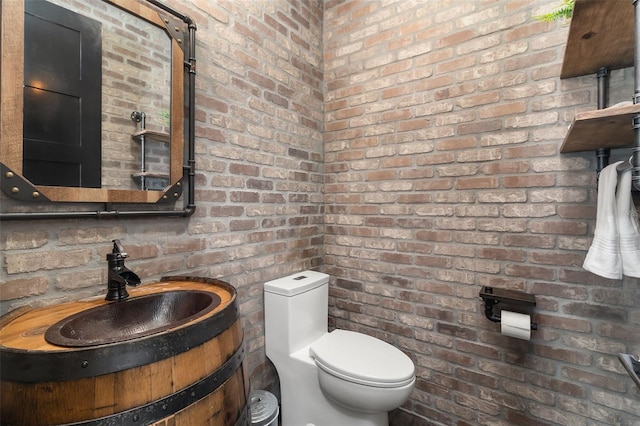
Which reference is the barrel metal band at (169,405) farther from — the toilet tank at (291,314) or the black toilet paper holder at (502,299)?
the black toilet paper holder at (502,299)

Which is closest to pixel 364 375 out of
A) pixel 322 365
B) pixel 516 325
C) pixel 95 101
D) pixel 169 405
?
pixel 322 365

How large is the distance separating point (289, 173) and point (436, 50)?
3.45ft

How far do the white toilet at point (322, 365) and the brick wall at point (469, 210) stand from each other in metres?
0.34

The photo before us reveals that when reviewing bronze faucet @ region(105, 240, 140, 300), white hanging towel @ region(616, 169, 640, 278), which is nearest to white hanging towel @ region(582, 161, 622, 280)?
white hanging towel @ region(616, 169, 640, 278)

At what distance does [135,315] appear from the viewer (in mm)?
986

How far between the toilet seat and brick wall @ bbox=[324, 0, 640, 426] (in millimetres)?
310

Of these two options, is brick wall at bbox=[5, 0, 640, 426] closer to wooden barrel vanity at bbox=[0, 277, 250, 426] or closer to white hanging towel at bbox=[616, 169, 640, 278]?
white hanging towel at bbox=[616, 169, 640, 278]

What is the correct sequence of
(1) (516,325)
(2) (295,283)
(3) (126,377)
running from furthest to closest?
1. (2) (295,283)
2. (1) (516,325)
3. (3) (126,377)

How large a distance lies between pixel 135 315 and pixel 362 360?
0.96 m

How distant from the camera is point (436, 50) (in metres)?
1.62

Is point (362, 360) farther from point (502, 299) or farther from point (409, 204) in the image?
point (409, 204)

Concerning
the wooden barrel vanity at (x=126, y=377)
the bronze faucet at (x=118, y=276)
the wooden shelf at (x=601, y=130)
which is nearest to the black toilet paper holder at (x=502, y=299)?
the wooden shelf at (x=601, y=130)

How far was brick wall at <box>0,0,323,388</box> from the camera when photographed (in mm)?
960

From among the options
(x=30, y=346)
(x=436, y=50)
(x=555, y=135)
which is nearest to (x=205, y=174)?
(x=30, y=346)
